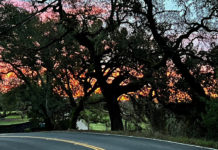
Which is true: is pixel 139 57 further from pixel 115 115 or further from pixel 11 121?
pixel 11 121

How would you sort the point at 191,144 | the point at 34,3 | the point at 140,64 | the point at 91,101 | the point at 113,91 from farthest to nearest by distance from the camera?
1. the point at 91,101
2. the point at 113,91
3. the point at 140,64
4. the point at 34,3
5. the point at 191,144

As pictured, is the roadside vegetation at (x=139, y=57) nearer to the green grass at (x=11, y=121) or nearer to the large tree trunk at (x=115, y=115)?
the large tree trunk at (x=115, y=115)

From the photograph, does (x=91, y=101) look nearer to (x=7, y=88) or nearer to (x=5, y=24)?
(x=7, y=88)

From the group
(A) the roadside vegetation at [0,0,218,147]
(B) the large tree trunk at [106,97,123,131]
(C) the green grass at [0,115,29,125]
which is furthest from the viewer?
(C) the green grass at [0,115,29,125]

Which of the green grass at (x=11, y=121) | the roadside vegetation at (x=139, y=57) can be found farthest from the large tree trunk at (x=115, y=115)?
the green grass at (x=11, y=121)

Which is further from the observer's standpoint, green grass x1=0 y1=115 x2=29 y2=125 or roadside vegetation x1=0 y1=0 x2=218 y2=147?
green grass x1=0 y1=115 x2=29 y2=125

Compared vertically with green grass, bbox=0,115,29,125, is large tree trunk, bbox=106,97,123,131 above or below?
below

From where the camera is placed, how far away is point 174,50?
18062 millimetres

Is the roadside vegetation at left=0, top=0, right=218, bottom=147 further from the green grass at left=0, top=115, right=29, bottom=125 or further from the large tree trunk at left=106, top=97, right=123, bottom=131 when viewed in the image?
the green grass at left=0, top=115, right=29, bottom=125

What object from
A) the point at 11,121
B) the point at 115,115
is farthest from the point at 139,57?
the point at 11,121

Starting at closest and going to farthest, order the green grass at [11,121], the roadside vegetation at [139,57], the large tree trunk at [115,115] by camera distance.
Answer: the roadside vegetation at [139,57] < the large tree trunk at [115,115] < the green grass at [11,121]

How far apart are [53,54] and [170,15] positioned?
10.6 metres

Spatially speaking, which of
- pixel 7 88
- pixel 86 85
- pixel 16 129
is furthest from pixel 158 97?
pixel 16 129

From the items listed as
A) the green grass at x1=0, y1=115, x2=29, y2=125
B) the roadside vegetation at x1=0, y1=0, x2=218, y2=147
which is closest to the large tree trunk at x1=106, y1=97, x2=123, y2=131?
the roadside vegetation at x1=0, y1=0, x2=218, y2=147
